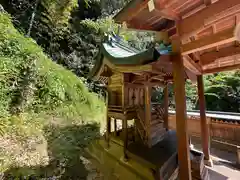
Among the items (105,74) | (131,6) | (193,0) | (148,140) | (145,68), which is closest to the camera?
(193,0)

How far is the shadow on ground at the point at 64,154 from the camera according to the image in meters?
3.65

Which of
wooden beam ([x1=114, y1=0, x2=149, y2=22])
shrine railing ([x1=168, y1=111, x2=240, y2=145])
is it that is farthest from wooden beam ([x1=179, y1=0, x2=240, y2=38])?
shrine railing ([x1=168, y1=111, x2=240, y2=145])

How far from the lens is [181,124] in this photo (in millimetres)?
2191

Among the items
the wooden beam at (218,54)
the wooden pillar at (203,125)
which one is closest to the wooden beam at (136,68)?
the wooden beam at (218,54)

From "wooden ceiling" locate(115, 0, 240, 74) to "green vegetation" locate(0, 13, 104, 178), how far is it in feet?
12.5

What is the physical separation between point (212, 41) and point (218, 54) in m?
1.60

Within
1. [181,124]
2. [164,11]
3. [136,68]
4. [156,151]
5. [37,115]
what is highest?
[164,11]

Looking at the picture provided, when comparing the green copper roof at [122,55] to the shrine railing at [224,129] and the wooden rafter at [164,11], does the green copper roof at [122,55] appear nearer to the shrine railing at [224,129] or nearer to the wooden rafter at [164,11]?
the wooden rafter at [164,11]

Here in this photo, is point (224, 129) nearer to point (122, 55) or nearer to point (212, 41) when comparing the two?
point (122, 55)

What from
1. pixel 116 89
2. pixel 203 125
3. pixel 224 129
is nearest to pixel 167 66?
pixel 116 89

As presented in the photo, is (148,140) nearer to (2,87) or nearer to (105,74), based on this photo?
(105,74)

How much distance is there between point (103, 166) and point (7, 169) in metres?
2.17

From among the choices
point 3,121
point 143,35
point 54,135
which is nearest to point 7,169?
point 3,121

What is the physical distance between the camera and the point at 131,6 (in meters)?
2.11
